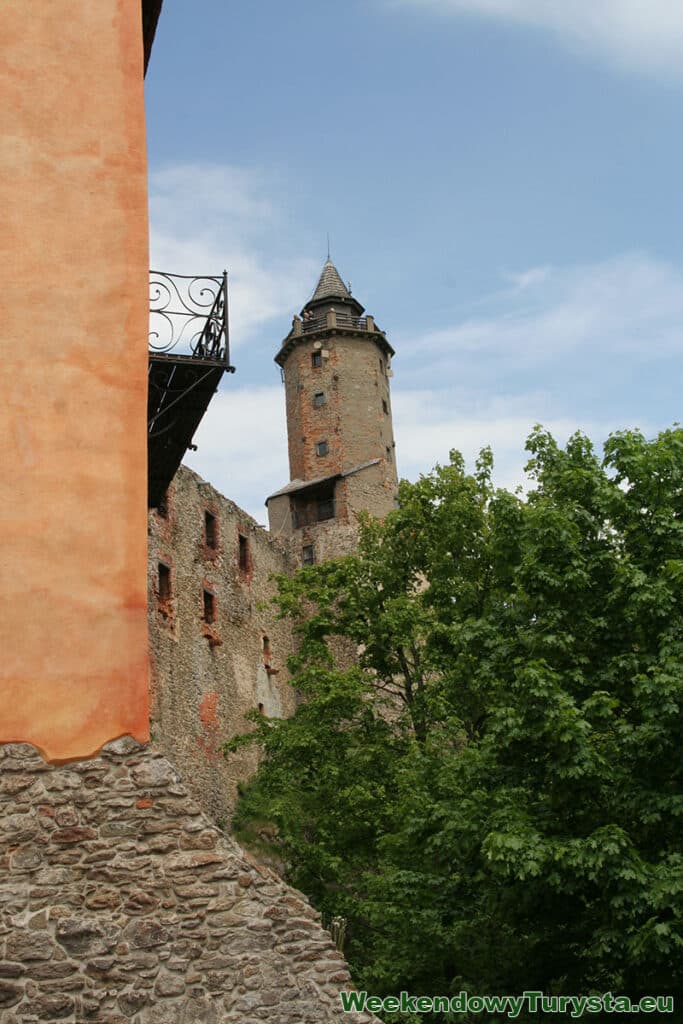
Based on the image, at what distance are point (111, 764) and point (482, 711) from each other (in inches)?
415

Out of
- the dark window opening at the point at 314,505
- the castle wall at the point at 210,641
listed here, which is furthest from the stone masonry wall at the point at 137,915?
the dark window opening at the point at 314,505

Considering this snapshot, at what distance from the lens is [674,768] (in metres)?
10.8

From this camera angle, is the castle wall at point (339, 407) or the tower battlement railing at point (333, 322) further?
the tower battlement railing at point (333, 322)

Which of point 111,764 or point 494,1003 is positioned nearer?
point 111,764

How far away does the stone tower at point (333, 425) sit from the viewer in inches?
1560

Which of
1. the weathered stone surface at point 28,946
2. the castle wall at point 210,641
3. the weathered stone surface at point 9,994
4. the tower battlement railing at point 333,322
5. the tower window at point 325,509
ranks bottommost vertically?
the weathered stone surface at point 9,994

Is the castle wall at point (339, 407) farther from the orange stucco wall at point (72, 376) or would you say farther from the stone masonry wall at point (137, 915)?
the stone masonry wall at point (137, 915)

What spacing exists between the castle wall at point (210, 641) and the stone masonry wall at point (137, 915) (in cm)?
1649

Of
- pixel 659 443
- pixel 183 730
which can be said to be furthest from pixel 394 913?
pixel 183 730

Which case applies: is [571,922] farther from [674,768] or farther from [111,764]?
[111,764]

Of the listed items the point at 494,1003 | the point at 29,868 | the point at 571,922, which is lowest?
the point at 494,1003

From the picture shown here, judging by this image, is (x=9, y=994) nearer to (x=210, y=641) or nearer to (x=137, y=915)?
(x=137, y=915)

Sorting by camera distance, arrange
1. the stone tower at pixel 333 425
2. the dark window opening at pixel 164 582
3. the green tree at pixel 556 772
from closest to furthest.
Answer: the green tree at pixel 556 772
the dark window opening at pixel 164 582
the stone tower at pixel 333 425

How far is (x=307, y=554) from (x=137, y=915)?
102 feet
